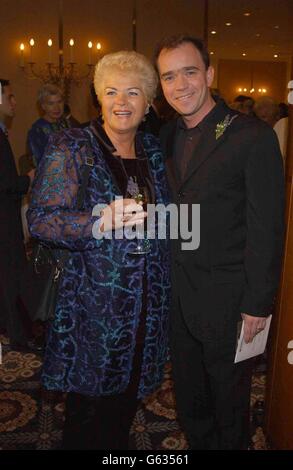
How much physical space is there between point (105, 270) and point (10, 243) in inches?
70.4

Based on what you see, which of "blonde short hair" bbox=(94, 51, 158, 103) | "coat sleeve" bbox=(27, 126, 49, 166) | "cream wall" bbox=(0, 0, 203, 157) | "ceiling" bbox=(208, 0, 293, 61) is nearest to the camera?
"blonde short hair" bbox=(94, 51, 158, 103)

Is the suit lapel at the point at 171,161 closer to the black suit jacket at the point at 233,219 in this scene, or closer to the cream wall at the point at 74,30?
the black suit jacket at the point at 233,219

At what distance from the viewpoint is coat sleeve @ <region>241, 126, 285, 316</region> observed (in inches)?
65.5

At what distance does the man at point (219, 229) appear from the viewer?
1.69m

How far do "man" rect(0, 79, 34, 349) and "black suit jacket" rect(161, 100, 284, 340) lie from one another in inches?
65.3

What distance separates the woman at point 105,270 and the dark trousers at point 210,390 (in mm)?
177

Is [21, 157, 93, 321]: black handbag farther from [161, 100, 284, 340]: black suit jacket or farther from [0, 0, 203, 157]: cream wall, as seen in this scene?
[0, 0, 203, 157]: cream wall

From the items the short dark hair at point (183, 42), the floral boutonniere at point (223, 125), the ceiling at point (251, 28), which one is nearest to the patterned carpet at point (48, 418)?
the floral boutonniere at point (223, 125)

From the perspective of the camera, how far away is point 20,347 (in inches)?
137

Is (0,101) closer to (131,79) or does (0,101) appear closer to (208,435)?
(131,79)

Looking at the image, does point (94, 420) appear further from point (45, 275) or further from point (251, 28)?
point (251, 28)

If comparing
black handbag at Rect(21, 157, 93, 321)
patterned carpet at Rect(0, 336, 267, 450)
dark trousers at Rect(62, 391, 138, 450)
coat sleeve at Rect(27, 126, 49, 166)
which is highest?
coat sleeve at Rect(27, 126, 49, 166)

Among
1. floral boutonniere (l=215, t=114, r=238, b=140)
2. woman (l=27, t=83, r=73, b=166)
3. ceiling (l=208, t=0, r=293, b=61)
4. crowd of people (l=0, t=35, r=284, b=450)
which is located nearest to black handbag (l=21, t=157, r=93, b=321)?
crowd of people (l=0, t=35, r=284, b=450)
